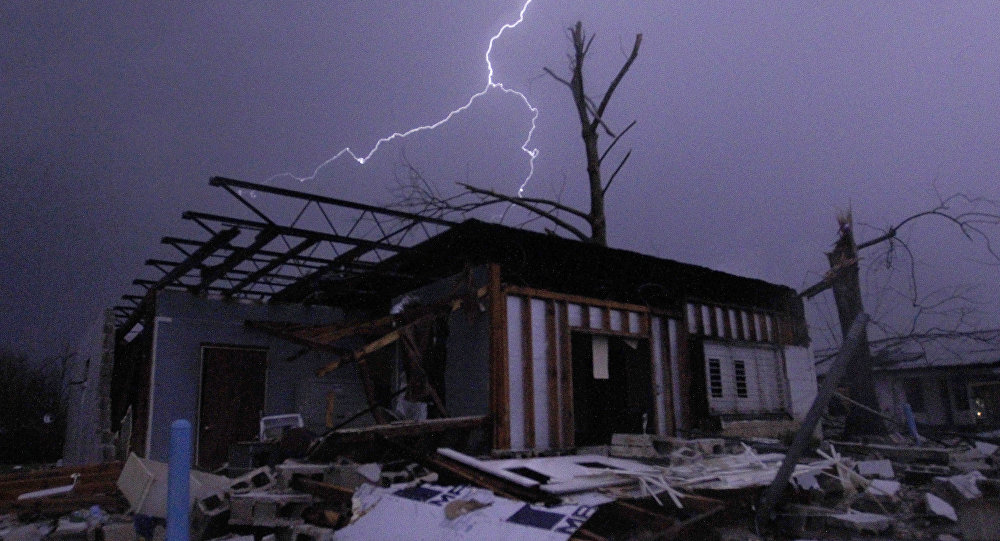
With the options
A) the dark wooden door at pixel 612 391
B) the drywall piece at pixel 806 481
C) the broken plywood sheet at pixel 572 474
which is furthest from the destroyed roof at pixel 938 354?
the broken plywood sheet at pixel 572 474

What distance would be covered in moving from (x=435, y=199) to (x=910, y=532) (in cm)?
1674

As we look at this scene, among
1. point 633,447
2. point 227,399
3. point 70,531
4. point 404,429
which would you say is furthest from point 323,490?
point 227,399

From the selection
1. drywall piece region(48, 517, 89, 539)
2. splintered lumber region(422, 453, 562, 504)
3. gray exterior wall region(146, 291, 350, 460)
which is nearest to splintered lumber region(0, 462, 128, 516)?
drywall piece region(48, 517, 89, 539)

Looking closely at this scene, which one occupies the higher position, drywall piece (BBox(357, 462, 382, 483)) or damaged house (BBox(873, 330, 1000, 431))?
damaged house (BBox(873, 330, 1000, 431))

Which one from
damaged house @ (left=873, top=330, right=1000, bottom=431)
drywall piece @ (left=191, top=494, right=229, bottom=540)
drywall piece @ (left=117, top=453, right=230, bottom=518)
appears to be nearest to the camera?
drywall piece @ (left=191, top=494, right=229, bottom=540)

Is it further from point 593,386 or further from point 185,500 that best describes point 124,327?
point 185,500

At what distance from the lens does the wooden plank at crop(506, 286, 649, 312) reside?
10.8 m

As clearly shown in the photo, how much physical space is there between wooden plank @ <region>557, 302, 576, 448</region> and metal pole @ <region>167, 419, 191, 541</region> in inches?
287

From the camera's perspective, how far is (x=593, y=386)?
47.5ft

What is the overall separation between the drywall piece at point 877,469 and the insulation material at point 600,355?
4.30 metres

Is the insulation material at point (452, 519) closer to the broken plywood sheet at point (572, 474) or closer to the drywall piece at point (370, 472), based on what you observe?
the broken plywood sheet at point (572, 474)

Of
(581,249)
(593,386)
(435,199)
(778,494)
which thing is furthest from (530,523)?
(435,199)

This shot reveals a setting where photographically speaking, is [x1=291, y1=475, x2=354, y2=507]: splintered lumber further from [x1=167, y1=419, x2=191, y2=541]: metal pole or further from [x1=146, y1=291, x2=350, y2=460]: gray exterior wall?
[x1=146, y1=291, x2=350, y2=460]: gray exterior wall

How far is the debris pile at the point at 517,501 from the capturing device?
229 inches
